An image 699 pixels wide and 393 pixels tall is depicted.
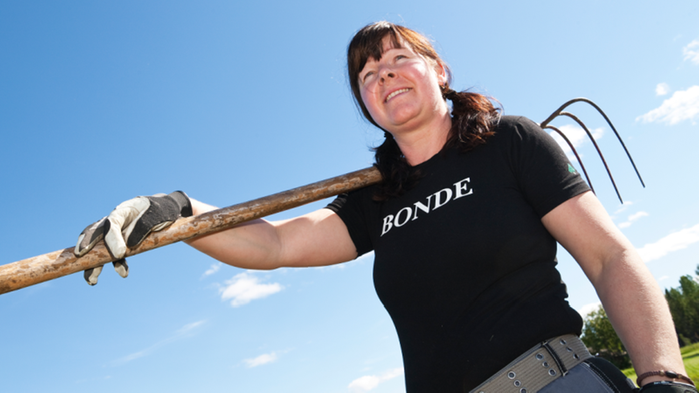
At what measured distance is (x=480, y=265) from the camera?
2012 millimetres

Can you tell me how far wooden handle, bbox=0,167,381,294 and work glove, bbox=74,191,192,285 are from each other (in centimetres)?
A: 6

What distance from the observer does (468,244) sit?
6.73 ft

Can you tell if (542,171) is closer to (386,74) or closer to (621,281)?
(621,281)

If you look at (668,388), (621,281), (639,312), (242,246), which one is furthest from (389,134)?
(668,388)

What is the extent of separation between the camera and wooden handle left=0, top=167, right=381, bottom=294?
7.42ft

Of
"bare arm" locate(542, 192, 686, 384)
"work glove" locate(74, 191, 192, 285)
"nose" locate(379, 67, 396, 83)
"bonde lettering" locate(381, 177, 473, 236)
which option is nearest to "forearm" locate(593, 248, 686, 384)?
"bare arm" locate(542, 192, 686, 384)

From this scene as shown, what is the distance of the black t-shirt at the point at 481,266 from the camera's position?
191 centimetres

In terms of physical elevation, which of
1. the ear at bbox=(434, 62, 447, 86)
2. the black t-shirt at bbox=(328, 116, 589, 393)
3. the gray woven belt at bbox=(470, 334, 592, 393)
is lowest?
the gray woven belt at bbox=(470, 334, 592, 393)

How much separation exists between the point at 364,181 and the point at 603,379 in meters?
1.77

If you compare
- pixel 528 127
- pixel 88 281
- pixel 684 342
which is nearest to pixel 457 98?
pixel 528 127

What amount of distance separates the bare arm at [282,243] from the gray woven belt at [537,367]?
1269mm

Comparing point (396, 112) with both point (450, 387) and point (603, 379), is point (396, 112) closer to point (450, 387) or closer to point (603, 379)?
point (450, 387)

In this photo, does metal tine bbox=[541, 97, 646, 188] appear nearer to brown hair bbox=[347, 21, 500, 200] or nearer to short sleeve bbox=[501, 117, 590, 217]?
brown hair bbox=[347, 21, 500, 200]

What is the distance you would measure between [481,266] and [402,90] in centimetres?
120
